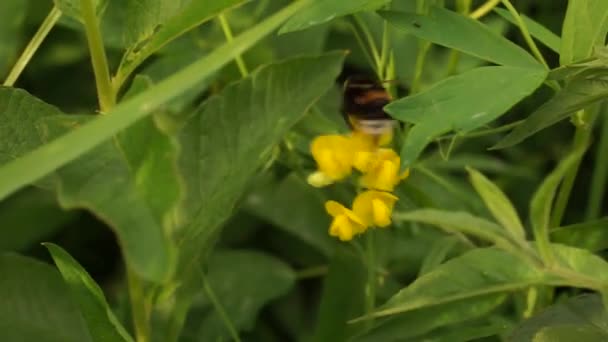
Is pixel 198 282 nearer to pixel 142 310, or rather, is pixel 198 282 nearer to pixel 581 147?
pixel 142 310

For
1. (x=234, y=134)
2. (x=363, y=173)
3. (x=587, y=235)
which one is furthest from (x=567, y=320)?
(x=234, y=134)

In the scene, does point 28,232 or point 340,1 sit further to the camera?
point 28,232

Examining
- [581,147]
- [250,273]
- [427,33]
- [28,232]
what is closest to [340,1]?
[427,33]

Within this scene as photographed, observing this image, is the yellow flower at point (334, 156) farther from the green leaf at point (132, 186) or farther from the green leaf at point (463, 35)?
the green leaf at point (132, 186)

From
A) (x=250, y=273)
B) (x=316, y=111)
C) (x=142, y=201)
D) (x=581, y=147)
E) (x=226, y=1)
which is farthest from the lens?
(x=250, y=273)

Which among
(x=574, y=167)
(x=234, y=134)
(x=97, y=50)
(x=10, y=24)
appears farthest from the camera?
(x=10, y=24)

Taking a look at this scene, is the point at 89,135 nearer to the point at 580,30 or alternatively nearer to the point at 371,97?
the point at 371,97
